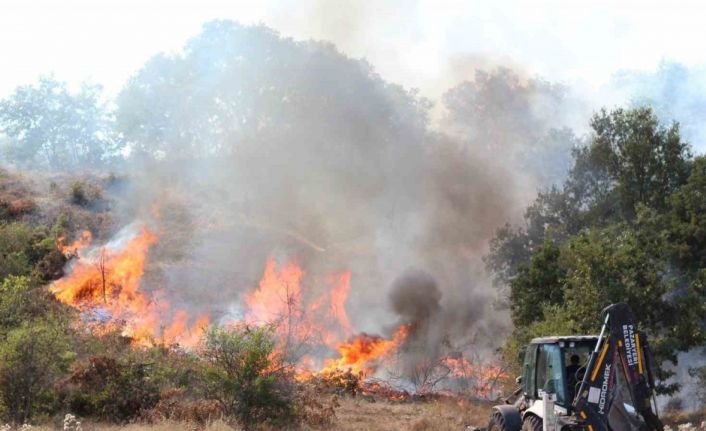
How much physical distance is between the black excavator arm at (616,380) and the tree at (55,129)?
161 ft

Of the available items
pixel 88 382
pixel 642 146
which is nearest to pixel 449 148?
pixel 642 146

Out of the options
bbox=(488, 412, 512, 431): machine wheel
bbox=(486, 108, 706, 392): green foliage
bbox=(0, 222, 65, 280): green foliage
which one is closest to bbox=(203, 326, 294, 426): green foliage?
bbox=(488, 412, 512, 431): machine wheel

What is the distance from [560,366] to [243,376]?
8.34 m

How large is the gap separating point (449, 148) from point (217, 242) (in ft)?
47.6

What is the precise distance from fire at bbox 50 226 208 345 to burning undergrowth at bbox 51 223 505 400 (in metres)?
0.04

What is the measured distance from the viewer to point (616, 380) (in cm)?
824

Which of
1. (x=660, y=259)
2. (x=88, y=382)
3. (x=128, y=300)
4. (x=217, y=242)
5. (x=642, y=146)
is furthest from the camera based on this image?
(x=217, y=242)

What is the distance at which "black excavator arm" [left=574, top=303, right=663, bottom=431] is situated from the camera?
8.05 m

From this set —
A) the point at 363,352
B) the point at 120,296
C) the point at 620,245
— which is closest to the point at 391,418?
the point at 363,352

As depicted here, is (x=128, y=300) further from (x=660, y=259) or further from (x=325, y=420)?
(x=660, y=259)

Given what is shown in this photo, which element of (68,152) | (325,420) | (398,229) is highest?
(68,152)

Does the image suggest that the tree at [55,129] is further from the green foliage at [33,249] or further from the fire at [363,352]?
the fire at [363,352]

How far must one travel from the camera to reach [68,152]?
54.2 meters

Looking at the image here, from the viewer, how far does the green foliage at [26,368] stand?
13781 mm
